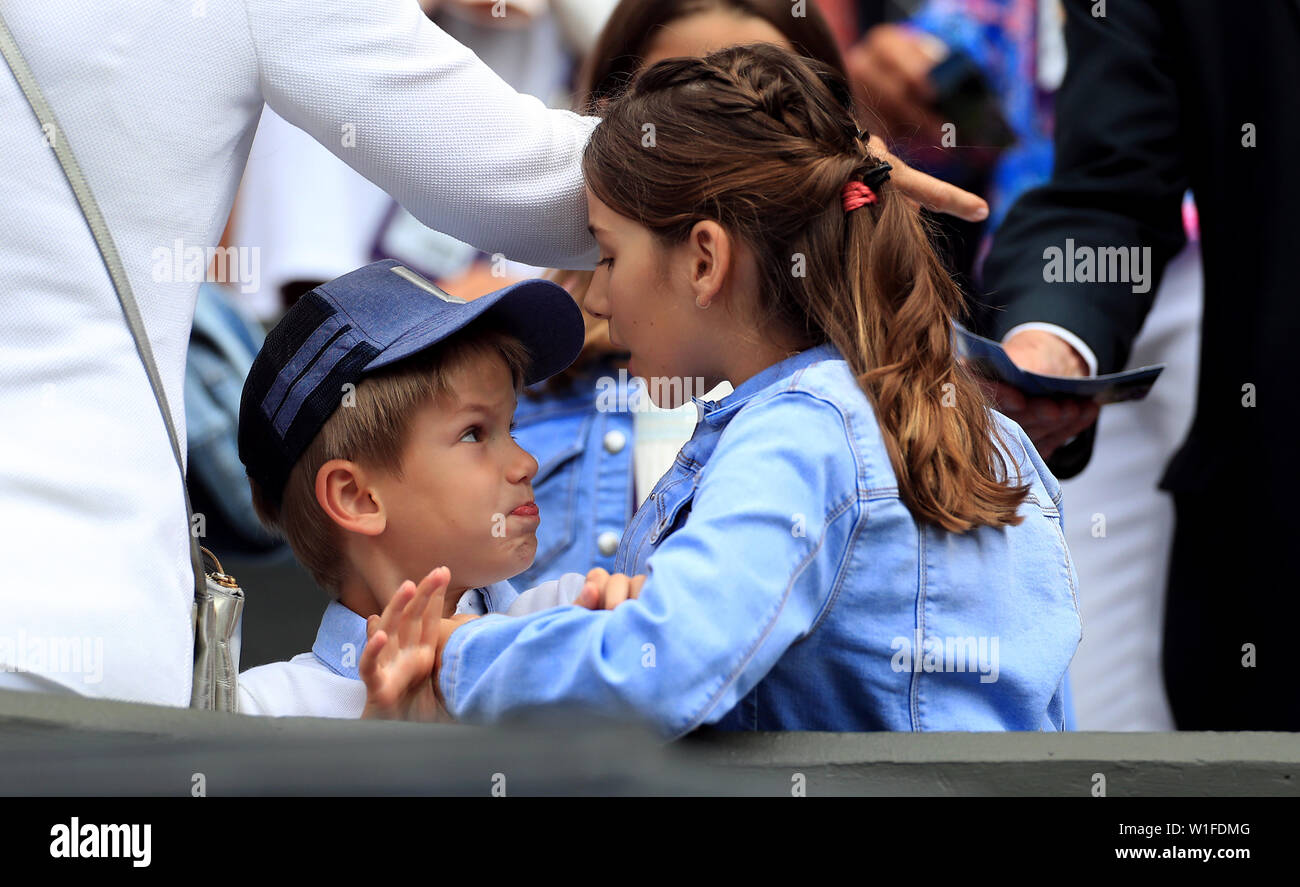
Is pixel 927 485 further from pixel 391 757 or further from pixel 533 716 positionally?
pixel 391 757

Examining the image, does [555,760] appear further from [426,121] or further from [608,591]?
[426,121]

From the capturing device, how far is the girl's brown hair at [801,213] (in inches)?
65.6

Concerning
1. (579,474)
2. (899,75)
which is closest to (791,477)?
(579,474)

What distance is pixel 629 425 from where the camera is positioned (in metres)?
2.65

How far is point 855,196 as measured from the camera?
1.73 meters

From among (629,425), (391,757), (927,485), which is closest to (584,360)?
(629,425)

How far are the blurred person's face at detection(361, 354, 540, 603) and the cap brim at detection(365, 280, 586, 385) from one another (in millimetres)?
78

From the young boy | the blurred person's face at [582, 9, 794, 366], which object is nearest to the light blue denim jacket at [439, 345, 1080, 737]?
the young boy

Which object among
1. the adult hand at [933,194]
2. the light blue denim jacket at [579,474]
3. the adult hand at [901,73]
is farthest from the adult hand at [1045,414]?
the adult hand at [901,73]

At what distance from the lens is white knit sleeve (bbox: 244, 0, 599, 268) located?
1540 millimetres

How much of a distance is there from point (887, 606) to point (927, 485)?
0.13 meters

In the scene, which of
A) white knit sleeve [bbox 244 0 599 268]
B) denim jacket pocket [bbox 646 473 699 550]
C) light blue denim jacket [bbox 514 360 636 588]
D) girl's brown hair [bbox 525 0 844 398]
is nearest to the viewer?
white knit sleeve [bbox 244 0 599 268]

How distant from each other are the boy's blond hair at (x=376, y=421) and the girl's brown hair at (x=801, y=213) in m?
0.27

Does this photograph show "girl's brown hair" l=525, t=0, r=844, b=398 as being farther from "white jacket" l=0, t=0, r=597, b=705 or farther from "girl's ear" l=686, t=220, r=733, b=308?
"white jacket" l=0, t=0, r=597, b=705
